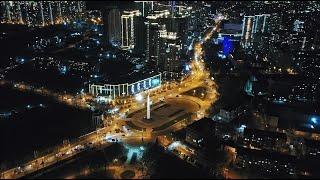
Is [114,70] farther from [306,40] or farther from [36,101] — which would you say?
[306,40]

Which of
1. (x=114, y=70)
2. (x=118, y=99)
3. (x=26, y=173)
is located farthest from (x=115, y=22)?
(x=26, y=173)

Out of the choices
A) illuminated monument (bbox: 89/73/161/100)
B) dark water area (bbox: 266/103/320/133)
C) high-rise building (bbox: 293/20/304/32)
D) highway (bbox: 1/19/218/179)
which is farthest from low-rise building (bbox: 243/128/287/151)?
high-rise building (bbox: 293/20/304/32)

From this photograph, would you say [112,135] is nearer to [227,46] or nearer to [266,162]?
[266,162]

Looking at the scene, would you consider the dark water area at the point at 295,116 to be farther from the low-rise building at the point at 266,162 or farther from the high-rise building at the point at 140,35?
the high-rise building at the point at 140,35

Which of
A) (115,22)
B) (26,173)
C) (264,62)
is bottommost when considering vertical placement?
(26,173)

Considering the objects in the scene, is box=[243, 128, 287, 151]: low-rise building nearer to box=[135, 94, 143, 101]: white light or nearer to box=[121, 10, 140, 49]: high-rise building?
box=[135, 94, 143, 101]: white light
